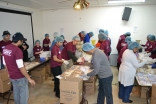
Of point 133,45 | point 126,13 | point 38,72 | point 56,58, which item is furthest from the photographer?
point 126,13

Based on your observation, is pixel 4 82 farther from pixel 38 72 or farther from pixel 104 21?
pixel 104 21

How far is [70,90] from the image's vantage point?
2.33 m

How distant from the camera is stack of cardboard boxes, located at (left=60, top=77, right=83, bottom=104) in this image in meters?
2.28

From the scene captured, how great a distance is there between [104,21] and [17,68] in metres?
4.40

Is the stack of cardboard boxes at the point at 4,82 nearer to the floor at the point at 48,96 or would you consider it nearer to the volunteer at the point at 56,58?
the floor at the point at 48,96

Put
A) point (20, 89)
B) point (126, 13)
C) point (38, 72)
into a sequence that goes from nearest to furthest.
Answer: point (20, 89)
point (38, 72)
point (126, 13)

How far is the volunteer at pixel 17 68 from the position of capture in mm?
2043

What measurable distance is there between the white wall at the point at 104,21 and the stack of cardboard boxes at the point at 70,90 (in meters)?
3.88

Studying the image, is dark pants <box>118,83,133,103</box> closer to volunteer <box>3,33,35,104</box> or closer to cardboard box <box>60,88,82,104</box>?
cardboard box <box>60,88,82,104</box>

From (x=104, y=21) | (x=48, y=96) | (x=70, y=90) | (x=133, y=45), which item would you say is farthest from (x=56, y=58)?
(x=104, y=21)

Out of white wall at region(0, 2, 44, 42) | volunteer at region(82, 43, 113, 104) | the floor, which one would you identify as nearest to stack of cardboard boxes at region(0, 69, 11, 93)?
the floor

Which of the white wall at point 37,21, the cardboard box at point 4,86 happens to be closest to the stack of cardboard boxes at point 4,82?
the cardboard box at point 4,86

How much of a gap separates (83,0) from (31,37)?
9.94ft

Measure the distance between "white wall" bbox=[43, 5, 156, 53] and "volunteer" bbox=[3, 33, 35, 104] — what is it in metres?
4.05
